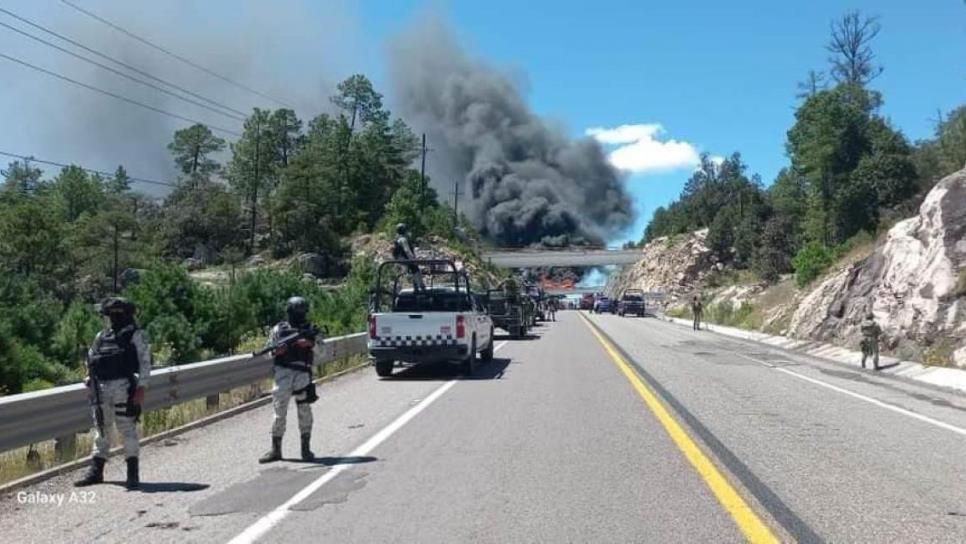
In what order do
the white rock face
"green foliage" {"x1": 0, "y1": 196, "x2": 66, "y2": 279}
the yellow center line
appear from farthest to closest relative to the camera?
the white rock face → "green foliage" {"x1": 0, "y1": 196, "x2": 66, "y2": 279} → the yellow center line

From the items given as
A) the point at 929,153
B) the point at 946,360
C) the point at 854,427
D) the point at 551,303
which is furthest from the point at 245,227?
the point at 854,427

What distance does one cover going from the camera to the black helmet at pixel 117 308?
8.45 meters

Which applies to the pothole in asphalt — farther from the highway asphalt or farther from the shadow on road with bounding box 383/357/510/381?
the shadow on road with bounding box 383/357/510/381

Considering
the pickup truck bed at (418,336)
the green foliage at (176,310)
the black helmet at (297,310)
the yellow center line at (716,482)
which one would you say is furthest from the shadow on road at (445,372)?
the black helmet at (297,310)

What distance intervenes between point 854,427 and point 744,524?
6.23m

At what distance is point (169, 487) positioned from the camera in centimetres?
855

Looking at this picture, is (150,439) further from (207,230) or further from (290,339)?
(207,230)

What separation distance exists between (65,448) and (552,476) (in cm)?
539

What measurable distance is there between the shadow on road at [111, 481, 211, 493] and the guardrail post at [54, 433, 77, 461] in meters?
1.64

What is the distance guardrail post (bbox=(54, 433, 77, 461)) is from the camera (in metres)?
9.98

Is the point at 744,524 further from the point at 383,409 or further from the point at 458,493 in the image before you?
the point at 383,409

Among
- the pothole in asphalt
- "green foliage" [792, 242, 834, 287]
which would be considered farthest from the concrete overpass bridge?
the pothole in asphalt

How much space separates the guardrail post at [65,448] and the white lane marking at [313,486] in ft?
9.98

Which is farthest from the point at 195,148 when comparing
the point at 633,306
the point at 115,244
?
the point at 633,306
